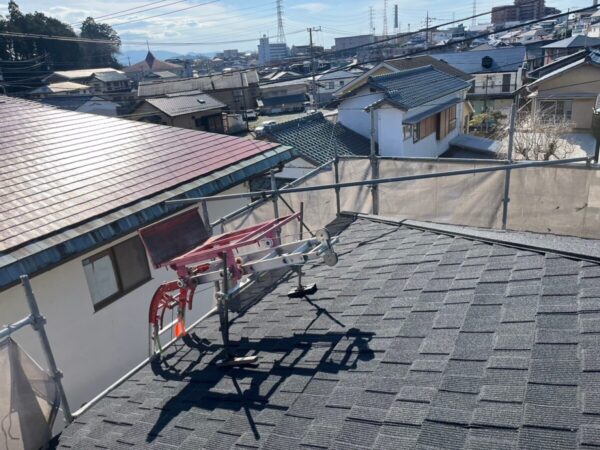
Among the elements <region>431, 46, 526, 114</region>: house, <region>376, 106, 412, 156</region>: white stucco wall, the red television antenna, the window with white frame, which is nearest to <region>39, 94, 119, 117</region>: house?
<region>376, 106, 412, 156</region>: white stucco wall

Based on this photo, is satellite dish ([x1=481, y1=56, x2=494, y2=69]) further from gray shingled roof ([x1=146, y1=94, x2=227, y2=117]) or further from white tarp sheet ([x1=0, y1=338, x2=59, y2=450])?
white tarp sheet ([x1=0, y1=338, x2=59, y2=450])

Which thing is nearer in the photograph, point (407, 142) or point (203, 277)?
point (203, 277)

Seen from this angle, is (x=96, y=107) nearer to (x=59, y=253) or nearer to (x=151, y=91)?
(x=151, y=91)

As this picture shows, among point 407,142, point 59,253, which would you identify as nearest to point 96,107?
point 407,142

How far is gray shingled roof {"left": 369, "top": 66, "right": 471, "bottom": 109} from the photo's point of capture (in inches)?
766

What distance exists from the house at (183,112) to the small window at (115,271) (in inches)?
1051

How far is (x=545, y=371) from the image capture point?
102 inches

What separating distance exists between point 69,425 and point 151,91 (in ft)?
153

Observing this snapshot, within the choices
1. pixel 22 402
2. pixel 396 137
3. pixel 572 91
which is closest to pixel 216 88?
pixel 396 137

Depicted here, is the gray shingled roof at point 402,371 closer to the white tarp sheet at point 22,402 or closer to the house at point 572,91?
the white tarp sheet at point 22,402

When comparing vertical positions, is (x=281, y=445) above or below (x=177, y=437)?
above

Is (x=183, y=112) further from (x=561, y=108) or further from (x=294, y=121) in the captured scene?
(x=561, y=108)

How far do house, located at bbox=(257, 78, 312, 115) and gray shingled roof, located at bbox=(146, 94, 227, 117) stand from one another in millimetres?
14966

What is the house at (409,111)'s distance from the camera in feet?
62.1
